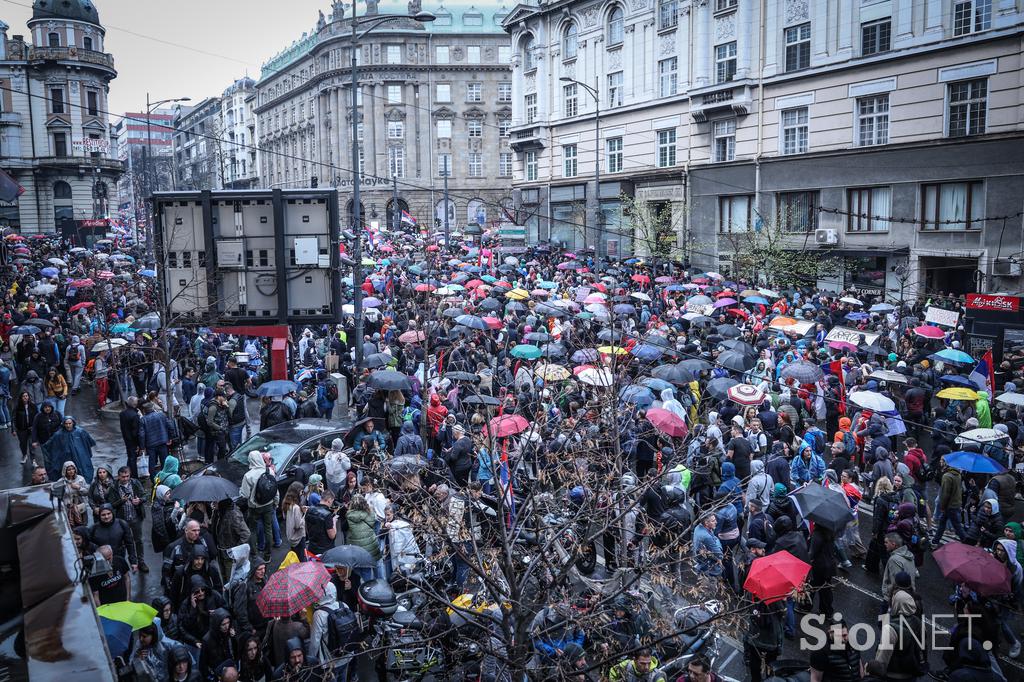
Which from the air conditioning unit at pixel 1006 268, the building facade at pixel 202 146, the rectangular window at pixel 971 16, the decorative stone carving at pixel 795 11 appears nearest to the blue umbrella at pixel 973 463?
the air conditioning unit at pixel 1006 268

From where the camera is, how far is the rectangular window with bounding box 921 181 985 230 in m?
29.4

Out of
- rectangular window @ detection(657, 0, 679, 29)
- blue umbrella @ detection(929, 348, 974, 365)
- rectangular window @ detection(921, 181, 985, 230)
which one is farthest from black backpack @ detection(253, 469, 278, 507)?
rectangular window @ detection(657, 0, 679, 29)

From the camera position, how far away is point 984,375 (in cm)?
1725

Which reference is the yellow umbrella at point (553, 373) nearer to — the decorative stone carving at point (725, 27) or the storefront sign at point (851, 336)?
the storefront sign at point (851, 336)

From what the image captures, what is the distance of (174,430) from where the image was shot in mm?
15789

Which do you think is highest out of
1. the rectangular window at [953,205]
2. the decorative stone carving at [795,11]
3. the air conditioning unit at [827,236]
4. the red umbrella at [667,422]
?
the decorative stone carving at [795,11]

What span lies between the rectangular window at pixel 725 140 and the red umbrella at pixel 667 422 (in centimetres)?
2772

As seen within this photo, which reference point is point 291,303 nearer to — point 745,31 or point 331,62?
point 745,31

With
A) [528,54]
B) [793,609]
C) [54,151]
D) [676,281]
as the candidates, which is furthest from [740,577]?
[54,151]

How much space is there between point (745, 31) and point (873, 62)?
6542mm

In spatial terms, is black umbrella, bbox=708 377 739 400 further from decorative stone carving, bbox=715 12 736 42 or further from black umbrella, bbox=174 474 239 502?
decorative stone carving, bbox=715 12 736 42

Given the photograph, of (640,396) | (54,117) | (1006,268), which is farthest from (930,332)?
(54,117)

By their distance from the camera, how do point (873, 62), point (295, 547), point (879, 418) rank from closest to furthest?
point (295, 547)
point (879, 418)
point (873, 62)

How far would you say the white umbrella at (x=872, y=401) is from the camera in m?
14.1
